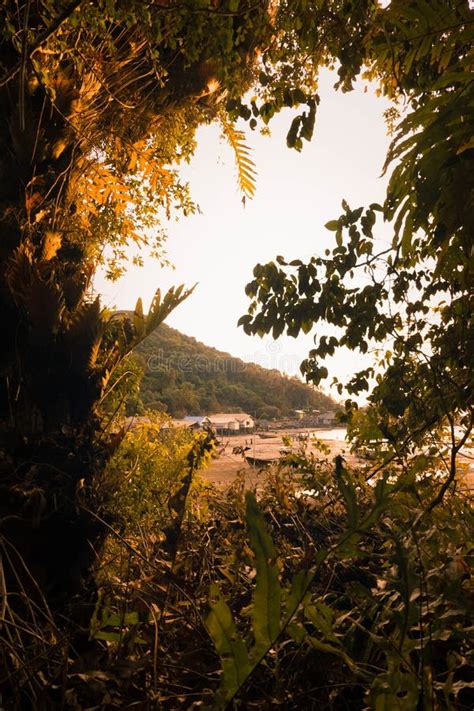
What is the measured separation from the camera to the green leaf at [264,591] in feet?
1.46

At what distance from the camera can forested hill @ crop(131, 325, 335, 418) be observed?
13.0 feet

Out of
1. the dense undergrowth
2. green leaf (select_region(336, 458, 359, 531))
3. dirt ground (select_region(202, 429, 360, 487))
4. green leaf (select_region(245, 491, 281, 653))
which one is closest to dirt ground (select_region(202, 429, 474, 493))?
dirt ground (select_region(202, 429, 360, 487))

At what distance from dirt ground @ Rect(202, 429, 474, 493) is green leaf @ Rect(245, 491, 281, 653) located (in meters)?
1.86

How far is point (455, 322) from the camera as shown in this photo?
6.05 feet

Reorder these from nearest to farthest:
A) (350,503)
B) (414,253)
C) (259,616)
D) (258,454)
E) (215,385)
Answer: (259,616)
(350,503)
(414,253)
(258,454)
(215,385)

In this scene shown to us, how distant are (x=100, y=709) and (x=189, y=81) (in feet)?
10.1

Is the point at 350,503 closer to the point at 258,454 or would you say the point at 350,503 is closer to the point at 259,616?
the point at 259,616

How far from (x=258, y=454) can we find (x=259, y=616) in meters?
3.35

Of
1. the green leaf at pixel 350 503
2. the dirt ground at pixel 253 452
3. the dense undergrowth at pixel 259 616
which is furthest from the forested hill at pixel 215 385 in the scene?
the green leaf at pixel 350 503

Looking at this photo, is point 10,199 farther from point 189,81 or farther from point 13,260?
point 189,81

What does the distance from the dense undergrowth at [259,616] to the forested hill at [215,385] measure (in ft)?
4.59

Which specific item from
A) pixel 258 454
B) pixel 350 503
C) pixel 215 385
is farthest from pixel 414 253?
pixel 215 385

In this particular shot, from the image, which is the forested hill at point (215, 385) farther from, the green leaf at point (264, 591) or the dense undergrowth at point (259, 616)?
the green leaf at point (264, 591)

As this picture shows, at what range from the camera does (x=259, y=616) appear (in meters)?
0.45
